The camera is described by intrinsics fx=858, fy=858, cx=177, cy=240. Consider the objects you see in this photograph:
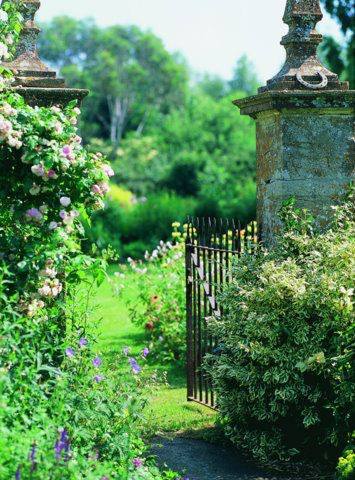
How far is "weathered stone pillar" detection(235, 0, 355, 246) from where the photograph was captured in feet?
21.3

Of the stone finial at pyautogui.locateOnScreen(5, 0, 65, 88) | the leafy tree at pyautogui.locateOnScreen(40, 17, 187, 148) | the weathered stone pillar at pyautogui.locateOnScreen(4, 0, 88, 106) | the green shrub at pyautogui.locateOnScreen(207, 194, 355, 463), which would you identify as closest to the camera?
the green shrub at pyautogui.locateOnScreen(207, 194, 355, 463)

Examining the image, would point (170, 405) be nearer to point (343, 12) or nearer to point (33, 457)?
point (33, 457)

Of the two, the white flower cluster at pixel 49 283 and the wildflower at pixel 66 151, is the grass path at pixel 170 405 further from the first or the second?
the wildflower at pixel 66 151

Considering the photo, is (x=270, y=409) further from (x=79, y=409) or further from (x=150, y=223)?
(x=150, y=223)

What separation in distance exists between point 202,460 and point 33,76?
3020 millimetres

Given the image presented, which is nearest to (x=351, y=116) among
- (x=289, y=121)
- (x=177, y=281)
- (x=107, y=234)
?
(x=289, y=121)

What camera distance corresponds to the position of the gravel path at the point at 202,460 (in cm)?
558

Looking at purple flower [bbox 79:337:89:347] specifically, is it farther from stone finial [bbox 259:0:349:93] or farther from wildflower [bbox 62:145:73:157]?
stone finial [bbox 259:0:349:93]

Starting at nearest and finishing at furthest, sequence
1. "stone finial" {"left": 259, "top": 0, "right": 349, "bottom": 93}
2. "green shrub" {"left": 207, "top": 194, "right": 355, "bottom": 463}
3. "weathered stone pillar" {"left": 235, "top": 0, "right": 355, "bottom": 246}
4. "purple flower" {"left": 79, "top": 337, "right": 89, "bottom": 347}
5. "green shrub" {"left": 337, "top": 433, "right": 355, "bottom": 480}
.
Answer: "green shrub" {"left": 337, "top": 433, "right": 355, "bottom": 480}, "purple flower" {"left": 79, "top": 337, "right": 89, "bottom": 347}, "green shrub" {"left": 207, "top": 194, "right": 355, "bottom": 463}, "weathered stone pillar" {"left": 235, "top": 0, "right": 355, "bottom": 246}, "stone finial" {"left": 259, "top": 0, "right": 349, "bottom": 93}

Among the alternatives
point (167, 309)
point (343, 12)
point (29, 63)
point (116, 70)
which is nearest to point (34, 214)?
point (29, 63)

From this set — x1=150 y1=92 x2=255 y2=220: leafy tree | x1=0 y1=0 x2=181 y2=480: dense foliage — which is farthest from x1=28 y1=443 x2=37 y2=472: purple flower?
x1=150 y1=92 x2=255 y2=220: leafy tree

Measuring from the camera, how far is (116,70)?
209ft

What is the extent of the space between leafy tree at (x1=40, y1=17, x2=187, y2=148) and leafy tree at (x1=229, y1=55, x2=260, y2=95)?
17.3 metres

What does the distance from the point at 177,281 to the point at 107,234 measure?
458 inches
